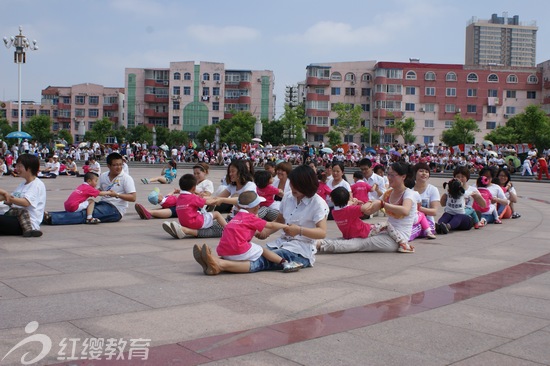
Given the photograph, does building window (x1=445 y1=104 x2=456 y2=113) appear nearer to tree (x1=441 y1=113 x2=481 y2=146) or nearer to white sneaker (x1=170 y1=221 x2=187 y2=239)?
tree (x1=441 y1=113 x2=481 y2=146)

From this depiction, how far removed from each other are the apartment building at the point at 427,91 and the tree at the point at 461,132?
16.8 ft

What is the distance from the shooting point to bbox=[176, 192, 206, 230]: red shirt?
861cm

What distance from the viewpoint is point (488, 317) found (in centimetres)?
478

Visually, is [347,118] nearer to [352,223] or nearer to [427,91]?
[427,91]

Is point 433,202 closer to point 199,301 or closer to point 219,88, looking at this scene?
point 199,301

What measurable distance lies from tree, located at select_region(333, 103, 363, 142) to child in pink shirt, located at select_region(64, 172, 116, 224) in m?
62.5

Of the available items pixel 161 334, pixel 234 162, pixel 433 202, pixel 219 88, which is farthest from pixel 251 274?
pixel 219 88

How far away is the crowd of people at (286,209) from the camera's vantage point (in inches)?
244

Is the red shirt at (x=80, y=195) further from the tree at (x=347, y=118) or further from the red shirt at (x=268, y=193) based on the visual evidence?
the tree at (x=347, y=118)

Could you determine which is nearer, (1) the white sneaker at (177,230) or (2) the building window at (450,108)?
(1) the white sneaker at (177,230)

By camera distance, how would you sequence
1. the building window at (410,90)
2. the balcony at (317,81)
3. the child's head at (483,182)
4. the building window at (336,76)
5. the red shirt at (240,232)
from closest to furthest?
the red shirt at (240,232) → the child's head at (483,182) → the building window at (410,90) → the balcony at (317,81) → the building window at (336,76)


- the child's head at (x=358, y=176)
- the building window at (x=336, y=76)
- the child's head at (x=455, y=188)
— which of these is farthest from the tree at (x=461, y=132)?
the child's head at (x=455, y=188)

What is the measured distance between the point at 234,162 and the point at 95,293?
3723mm

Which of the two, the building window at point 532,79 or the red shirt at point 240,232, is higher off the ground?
the building window at point 532,79
